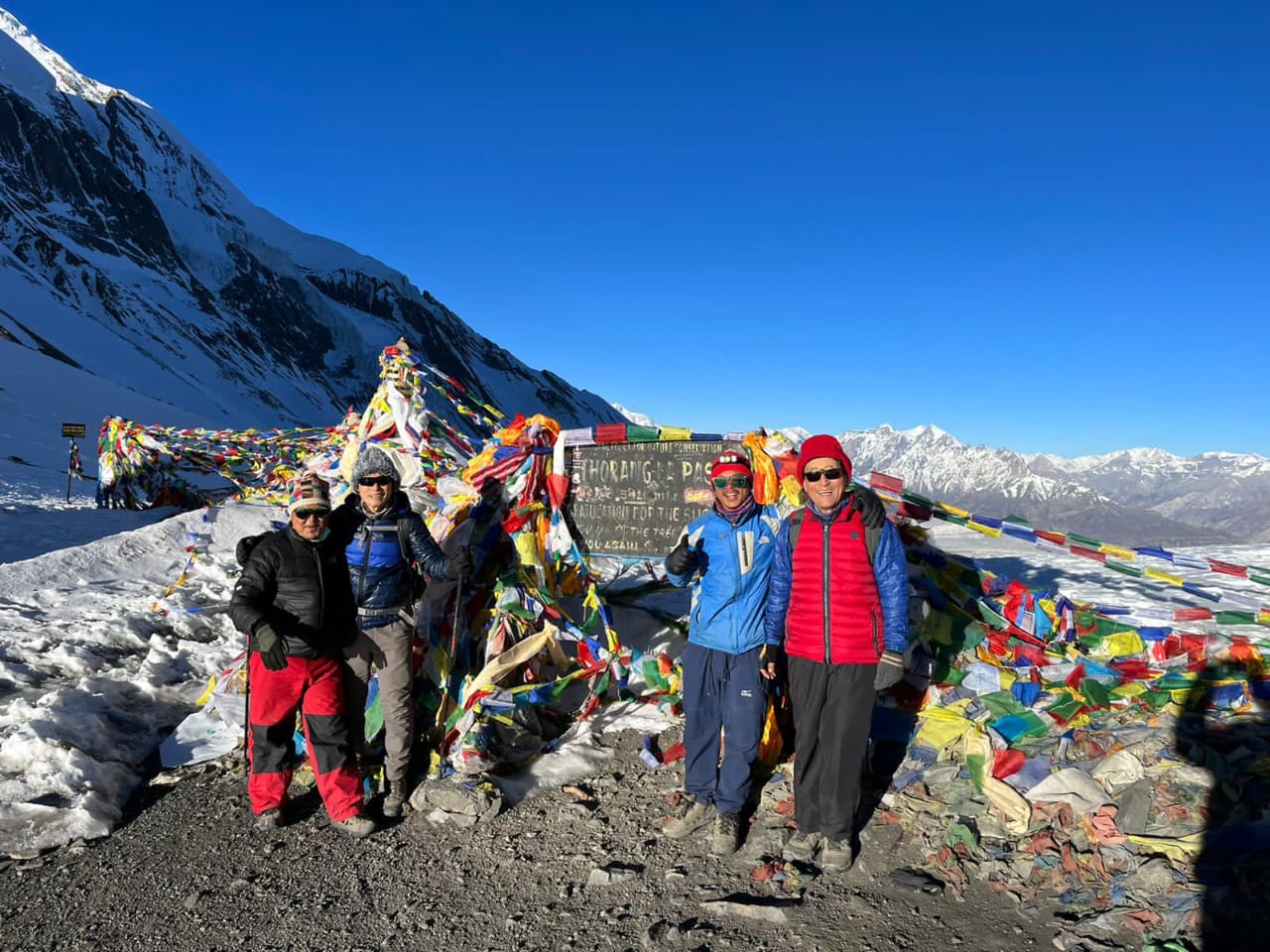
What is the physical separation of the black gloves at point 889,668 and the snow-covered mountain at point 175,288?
40.6 m

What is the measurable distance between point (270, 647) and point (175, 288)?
118802 mm

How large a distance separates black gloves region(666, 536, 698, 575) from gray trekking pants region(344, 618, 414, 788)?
1.84 metres

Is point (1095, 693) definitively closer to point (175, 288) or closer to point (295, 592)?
point (295, 592)

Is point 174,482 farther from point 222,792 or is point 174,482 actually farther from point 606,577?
point 222,792

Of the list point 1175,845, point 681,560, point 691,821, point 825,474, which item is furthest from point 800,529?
point 1175,845

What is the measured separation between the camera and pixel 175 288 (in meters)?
102

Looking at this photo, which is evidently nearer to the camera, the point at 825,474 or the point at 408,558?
the point at 825,474

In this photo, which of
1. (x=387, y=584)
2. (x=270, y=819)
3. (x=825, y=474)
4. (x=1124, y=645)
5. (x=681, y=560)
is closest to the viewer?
(x=825, y=474)

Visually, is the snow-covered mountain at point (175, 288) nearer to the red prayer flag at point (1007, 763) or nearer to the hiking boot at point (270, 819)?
the hiking boot at point (270, 819)

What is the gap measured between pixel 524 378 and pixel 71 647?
164 metres

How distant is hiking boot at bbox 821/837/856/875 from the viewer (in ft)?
12.3

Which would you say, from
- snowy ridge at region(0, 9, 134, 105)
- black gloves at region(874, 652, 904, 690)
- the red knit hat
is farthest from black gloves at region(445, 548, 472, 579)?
snowy ridge at region(0, 9, 134, 105)

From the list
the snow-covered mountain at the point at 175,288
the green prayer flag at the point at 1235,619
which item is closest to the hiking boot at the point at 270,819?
the green prayer flag at the point at 1235,619

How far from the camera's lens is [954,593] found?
5.68 metres
